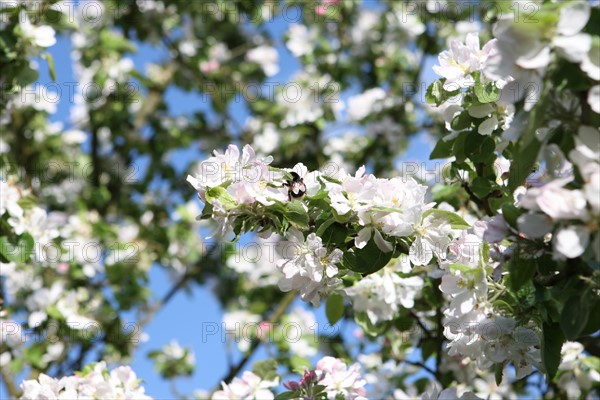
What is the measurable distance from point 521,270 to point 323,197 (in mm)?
401

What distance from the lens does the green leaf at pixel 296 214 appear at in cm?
135

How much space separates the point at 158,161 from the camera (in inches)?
191

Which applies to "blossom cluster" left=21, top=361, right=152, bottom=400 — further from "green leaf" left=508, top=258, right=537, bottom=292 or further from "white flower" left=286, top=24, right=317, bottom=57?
"white flower" left=286, top=24, right=317, bottom=57

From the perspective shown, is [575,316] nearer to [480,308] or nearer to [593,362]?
[480,308]

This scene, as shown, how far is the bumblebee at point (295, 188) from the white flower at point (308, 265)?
0.07 m

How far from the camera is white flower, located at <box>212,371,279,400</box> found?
6.35ft

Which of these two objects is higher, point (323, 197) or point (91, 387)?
point (323, 197)

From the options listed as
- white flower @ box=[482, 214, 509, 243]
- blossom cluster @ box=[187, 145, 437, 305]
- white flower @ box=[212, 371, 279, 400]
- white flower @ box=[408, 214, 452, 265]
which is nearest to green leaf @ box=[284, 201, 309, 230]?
blossom cluster @ box=[187, 145, 437, 305]

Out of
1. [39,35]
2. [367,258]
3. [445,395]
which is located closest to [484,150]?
[367,258]

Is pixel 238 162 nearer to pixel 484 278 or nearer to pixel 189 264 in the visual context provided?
pixel 484 278

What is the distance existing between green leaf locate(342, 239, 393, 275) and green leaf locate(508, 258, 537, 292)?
10.0 inches

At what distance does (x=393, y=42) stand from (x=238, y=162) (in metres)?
3.46

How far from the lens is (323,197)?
54.7 inches

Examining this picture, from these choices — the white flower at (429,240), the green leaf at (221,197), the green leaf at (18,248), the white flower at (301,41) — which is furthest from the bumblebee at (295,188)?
the white flower at (301,41)
